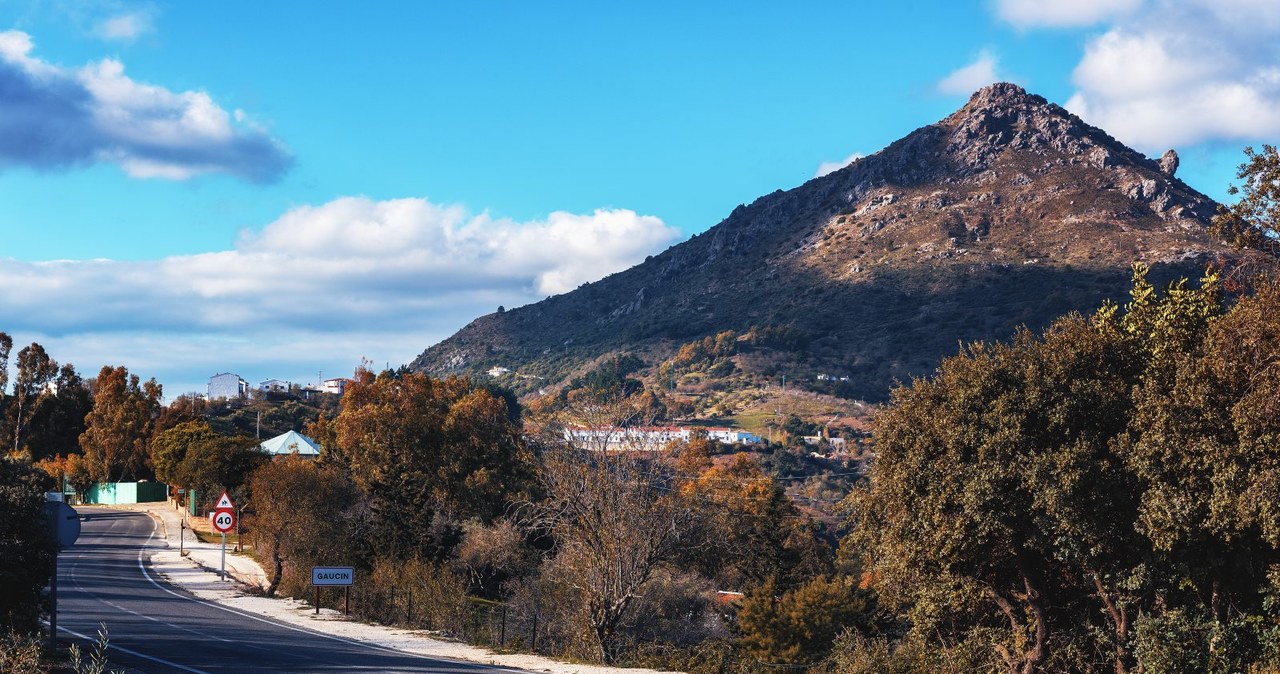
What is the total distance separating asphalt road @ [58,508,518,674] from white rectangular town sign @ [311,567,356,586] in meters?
1.43

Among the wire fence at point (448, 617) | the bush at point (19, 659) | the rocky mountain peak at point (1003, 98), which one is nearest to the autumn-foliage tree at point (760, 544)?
the wire fence at point (448, 617)

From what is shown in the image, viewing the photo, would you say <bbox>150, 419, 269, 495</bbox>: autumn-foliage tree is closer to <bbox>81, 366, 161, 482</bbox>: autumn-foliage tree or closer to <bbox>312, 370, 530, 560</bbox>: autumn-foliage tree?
<bbox>312, 370, 530, 560</bbox>: autumn-foliage tree

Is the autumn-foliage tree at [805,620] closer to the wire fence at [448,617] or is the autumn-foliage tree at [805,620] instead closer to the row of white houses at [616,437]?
the wire fence at [448,617]

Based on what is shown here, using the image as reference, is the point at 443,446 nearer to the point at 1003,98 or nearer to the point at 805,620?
the point at 805,620

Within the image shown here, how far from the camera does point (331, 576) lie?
3002 centimetres

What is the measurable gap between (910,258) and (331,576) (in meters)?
130

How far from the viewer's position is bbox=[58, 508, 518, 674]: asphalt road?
67.6 feet

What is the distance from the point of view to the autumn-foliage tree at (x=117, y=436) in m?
88.7

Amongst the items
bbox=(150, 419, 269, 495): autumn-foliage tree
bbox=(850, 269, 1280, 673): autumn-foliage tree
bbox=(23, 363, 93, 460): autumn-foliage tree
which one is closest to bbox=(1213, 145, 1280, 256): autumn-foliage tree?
bbox=(850, 269, 1280, 673): autumn-foliage tree

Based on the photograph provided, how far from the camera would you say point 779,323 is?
148 meters

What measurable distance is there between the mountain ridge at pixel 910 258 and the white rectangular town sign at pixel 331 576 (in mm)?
90348

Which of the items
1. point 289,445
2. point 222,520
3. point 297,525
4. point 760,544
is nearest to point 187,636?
point 297,525

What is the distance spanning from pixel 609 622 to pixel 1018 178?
15604 cm

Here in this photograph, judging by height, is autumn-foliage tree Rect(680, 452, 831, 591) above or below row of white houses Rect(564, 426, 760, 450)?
below
